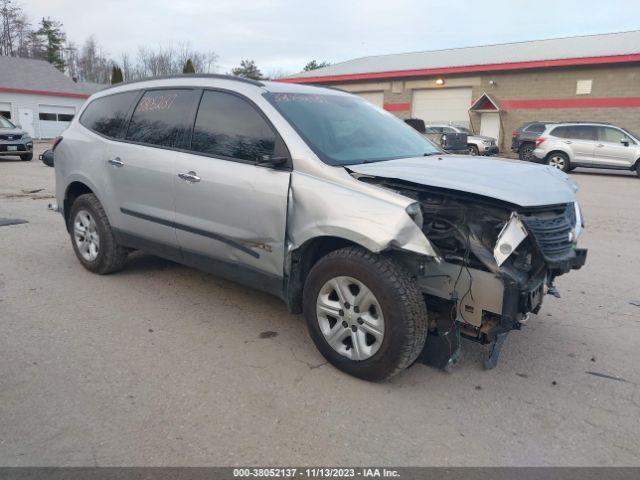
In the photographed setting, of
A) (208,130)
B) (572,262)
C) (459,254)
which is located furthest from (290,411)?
(208,130)

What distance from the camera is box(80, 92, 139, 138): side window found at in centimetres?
511

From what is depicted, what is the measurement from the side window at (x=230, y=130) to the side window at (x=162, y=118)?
0.58 ft

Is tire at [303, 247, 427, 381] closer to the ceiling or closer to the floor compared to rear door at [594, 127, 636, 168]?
closer to the floor

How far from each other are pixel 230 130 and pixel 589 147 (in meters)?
17.2

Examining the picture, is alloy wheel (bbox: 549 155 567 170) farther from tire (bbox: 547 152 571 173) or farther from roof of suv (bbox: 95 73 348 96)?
roof of suv (bbox: 95 73 348 96)

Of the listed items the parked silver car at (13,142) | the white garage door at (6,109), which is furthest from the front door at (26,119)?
the parked silver car at (13,142)

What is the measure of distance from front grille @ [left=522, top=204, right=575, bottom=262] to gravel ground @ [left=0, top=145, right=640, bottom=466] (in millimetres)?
861

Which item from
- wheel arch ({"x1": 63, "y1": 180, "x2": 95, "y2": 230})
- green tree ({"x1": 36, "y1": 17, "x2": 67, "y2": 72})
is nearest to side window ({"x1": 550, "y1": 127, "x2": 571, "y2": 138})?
wheel arch ({"x1": 63, "y1": 180, "x2": 95, "y2": 230})

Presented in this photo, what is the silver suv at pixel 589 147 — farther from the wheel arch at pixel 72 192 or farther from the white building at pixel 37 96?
the white building at pixel 37 96

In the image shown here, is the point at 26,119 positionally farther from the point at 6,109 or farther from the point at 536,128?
the point at 536,128

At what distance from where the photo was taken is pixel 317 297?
3535 mm

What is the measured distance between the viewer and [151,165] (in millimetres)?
4570

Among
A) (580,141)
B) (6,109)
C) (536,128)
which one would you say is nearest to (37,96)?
(6,109)

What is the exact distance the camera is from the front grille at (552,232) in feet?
10.4
